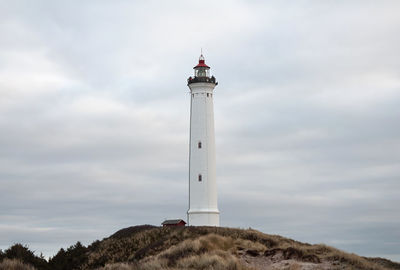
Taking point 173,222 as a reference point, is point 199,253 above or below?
below

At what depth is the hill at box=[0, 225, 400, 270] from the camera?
22.0 metres

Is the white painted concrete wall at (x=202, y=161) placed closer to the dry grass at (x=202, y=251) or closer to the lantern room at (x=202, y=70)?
the lantern room at (x=202, y=70)

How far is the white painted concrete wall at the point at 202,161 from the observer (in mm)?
43812

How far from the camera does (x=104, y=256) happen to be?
105ft

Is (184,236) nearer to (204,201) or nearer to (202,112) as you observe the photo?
(204,201)

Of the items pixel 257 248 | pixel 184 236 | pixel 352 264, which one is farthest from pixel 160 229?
pixel 352 264

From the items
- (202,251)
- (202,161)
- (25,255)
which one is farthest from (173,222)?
(202,251)

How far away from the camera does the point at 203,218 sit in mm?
43562

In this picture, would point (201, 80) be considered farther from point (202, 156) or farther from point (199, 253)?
point (199, 253)

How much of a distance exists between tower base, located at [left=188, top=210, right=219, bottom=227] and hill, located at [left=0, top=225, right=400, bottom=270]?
6.01 metres

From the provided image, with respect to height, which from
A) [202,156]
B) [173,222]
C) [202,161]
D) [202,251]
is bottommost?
[202,251]

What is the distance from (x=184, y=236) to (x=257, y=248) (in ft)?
19.0

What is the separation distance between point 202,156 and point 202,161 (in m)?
0.43

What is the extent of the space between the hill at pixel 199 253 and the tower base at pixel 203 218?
601 cm
